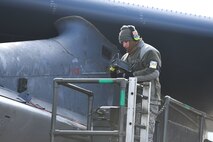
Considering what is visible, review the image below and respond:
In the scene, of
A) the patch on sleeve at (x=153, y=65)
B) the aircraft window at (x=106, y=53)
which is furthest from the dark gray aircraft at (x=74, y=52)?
the patch on sleeve at (x=153, y=65)

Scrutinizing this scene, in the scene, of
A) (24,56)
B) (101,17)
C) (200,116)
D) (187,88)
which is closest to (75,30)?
(101,17)

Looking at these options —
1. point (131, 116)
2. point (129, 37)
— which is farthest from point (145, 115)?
point (129, 37)

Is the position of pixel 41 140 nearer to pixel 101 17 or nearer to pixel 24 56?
pixel 24 56

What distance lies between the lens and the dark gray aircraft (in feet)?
18.3

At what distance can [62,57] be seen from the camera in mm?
6652

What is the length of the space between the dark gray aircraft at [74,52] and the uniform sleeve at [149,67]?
1027 millimetres

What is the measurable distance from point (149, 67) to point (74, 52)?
188 cm

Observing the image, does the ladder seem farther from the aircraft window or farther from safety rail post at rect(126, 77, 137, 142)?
the aircraft window

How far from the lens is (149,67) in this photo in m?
5.28

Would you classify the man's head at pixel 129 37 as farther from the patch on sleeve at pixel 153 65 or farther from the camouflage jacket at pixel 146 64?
the patch on sleeve at pixel 153 65

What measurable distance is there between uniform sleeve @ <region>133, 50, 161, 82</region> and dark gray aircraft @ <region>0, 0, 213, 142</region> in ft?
3.37

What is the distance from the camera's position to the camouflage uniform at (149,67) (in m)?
5.24

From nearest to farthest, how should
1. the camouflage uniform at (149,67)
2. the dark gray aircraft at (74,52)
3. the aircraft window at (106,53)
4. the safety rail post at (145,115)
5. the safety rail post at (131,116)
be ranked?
the safety rail post at (131,116) → the safety rail post at (145,115) → the camouflage uniform at (149,67) → the dark gray aircraft at (74,52) → the aircraft window at (106,53)

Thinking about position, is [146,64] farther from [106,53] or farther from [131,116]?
[106,53]
